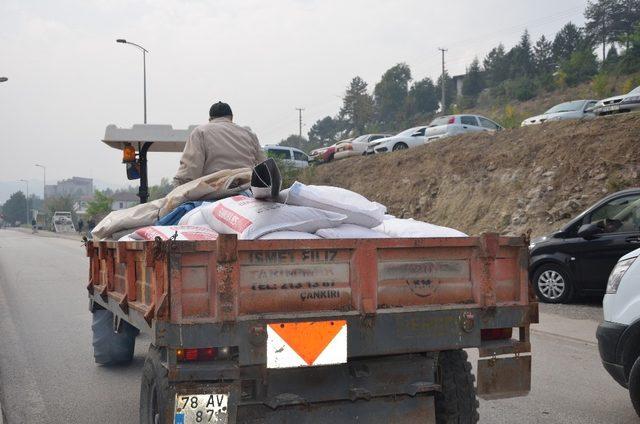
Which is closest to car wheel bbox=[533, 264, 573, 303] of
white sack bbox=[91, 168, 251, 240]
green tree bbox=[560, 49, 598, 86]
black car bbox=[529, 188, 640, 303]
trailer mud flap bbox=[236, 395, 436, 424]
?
black car bbox=[529, 188, 640, 303]

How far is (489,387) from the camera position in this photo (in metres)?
4.07

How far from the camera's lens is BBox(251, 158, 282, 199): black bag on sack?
4.16 metres

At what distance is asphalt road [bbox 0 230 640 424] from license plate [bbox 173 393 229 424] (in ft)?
7.93

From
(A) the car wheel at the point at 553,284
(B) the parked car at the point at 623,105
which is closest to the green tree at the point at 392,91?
(B) the parked car at the point at 623,105

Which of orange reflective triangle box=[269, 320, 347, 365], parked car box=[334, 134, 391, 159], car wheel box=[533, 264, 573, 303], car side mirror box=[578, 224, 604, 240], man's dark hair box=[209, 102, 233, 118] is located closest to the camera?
orange reflective triangle box=[269, 320, 347, 365]

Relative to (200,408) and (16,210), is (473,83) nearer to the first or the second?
(200,408)

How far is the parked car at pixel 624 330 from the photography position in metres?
4.98

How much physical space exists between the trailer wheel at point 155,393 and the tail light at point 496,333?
181 centimetres

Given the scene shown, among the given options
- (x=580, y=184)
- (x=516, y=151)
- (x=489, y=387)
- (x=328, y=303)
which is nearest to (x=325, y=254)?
(x=328, y=303)

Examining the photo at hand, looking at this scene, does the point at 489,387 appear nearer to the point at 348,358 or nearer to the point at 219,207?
the point at 348,358

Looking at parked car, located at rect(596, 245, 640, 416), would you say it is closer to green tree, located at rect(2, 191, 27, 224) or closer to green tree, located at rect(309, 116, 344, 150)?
green tree, located at rect(309, 116, 344, 150)

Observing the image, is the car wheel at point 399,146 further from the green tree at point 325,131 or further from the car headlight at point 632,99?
the green tree at point 325,131

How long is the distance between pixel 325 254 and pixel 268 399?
805 mm

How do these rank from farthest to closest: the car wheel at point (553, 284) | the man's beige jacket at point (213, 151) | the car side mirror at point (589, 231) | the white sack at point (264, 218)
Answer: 1. the car wheel at point (553, 284)
2. the car side mirror at point (589, 231)
3. the man's beige jacket at point (213, 151)
4. the white sack at point (264, 218)
